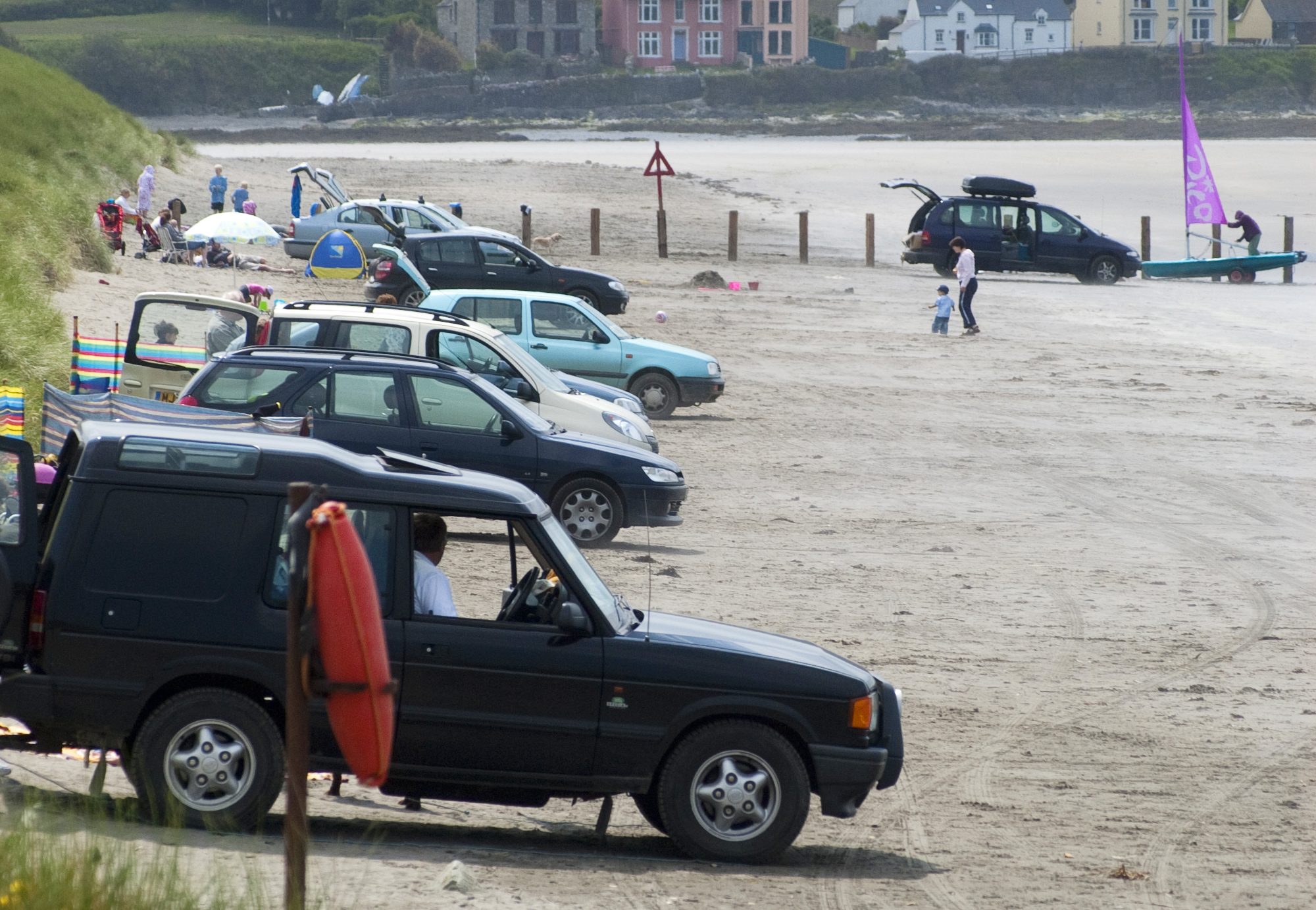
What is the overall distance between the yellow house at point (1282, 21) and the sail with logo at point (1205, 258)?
372ft

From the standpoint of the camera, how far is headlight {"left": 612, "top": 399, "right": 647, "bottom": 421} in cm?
1669

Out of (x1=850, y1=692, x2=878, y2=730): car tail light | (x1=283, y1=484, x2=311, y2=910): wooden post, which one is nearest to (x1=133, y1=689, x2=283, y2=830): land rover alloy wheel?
(x1=283, y1=484, x2=311, y2=910): wooden post

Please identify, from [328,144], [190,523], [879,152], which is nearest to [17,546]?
[190,523]

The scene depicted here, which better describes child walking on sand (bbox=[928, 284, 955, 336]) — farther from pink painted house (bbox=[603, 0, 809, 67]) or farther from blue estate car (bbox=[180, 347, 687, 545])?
pink painted house (bbox=[603, 0, 809, 67])

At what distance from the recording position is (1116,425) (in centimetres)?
1977

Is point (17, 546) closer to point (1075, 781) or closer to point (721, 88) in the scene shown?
point (1075, 781)

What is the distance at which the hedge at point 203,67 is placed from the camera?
121 metres

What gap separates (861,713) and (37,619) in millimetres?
3463

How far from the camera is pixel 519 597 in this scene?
6.97 meters

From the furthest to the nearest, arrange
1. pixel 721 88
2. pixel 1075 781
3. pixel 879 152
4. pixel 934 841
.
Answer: pixel 721 88 → pixel 879 152 → pixel 1075 781 → pixel 934 841

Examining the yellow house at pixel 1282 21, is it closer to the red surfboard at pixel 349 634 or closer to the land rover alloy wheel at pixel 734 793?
the land rover alloy wheel at pixel 734 793

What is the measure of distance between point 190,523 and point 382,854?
1575 millimetres

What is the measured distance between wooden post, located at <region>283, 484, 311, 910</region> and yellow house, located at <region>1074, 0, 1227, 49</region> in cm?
14395

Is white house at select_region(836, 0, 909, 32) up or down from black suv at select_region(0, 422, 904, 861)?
up
